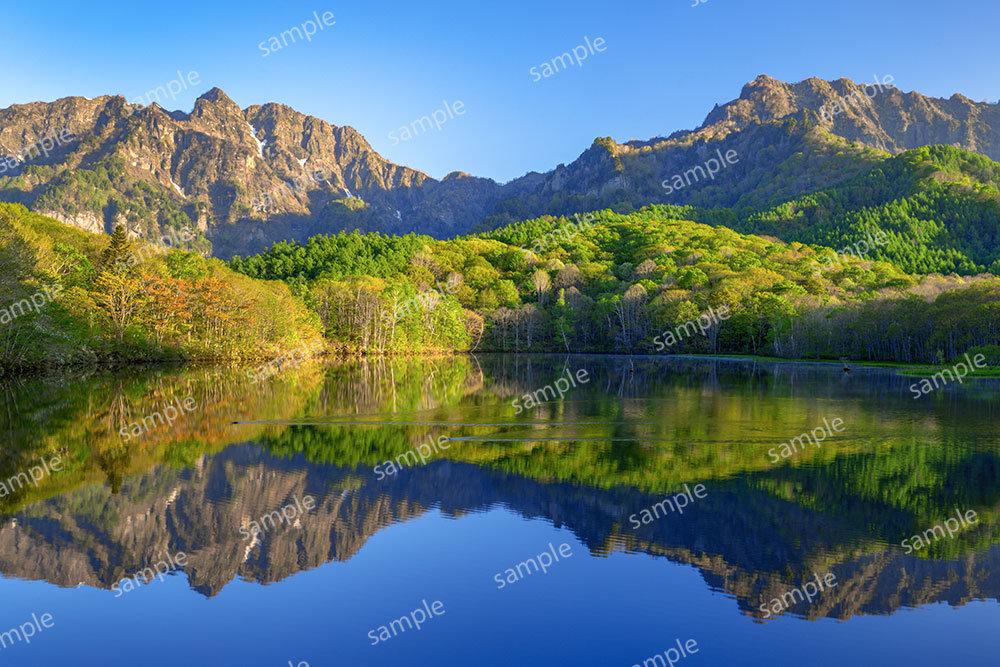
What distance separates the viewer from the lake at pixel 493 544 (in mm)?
9500

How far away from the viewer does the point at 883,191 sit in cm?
19962

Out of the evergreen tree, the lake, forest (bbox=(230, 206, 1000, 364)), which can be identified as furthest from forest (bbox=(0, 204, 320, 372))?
the lake

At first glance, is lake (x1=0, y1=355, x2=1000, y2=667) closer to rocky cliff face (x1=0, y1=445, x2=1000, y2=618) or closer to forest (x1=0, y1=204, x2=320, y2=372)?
rocky cliff face (x1=0, y1=445, x2=1000, y2=618)

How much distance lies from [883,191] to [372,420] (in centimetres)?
21747

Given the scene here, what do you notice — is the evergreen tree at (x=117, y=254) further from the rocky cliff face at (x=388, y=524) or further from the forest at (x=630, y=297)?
the rocky cliff face at (x=388, y=524)

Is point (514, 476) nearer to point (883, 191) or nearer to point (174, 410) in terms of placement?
point (174, 410)

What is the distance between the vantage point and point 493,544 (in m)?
13.6

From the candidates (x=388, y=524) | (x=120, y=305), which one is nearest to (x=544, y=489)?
(x=388, y=524)

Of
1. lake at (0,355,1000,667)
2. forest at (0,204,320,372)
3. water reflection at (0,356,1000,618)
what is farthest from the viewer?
forest at (0,204,320,372)

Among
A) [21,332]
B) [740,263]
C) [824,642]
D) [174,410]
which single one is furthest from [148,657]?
[740,263]

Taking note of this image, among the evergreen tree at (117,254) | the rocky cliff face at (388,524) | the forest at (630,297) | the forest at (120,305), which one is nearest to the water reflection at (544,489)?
the rocky cliff face at (388,524)

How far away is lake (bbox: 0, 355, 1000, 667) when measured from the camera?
31.2 feet

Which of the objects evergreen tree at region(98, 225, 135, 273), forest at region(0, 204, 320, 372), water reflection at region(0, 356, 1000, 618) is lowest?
water reflection at region(0, 356, 1000, 618)

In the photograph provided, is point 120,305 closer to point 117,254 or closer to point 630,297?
point 117,254
